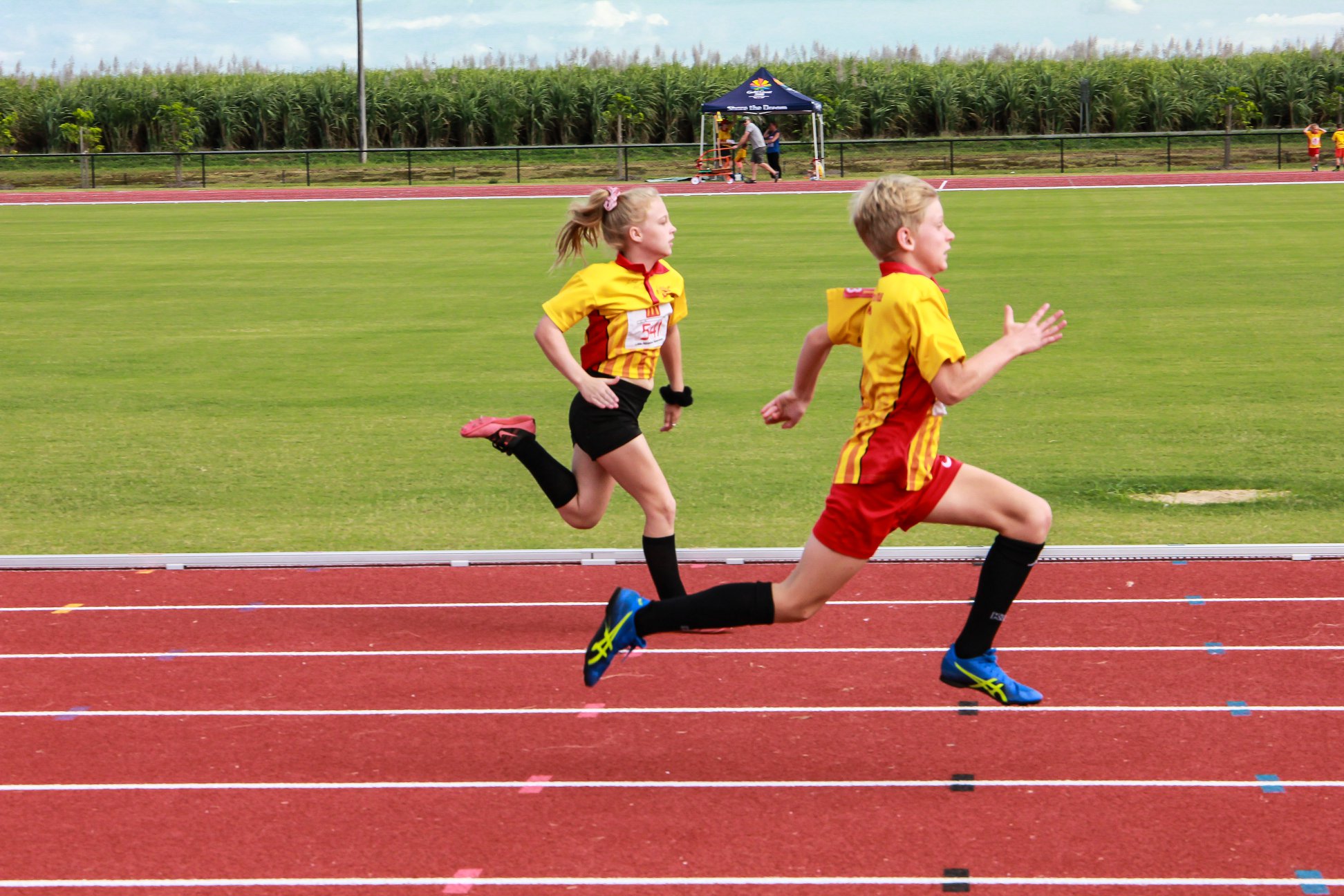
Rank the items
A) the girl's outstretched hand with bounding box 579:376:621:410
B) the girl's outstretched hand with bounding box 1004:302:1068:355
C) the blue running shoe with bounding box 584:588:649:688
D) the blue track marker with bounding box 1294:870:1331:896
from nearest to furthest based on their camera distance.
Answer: the blue track marker with bounding box 1294:870:1331:896 → the girl's outstretched hand with bounding box 1004:302:1068:355 → the blue running shoe with bounding box 584:588:649:688 → the girl's outstretched hand with bounding box 579:376:621:410

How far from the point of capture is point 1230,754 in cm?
474

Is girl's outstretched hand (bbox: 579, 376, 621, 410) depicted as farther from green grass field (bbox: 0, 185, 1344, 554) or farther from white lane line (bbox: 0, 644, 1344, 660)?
green grass field (bbox: 0, 185, 1344, 554)

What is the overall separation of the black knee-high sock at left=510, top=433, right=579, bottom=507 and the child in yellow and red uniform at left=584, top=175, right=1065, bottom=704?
51.0 inches

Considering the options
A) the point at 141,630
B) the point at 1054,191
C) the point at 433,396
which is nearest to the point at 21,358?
the point at 433,396

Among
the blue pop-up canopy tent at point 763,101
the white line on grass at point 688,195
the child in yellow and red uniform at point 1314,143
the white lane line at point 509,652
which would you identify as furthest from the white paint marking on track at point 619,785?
the child in yellow and red uniform at point 1314,143

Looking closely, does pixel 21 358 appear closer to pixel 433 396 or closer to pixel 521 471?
pixel 433 396

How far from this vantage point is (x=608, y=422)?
19.2 ft

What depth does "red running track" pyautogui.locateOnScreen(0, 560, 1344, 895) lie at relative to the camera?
4.12 meters

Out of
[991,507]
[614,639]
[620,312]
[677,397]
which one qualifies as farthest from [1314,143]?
[614,639]

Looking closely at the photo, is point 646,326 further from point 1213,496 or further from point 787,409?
point 1213,496

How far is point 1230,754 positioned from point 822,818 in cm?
137

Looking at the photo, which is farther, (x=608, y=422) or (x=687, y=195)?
(x=687, y=195)

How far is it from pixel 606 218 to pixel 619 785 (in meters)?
2.32

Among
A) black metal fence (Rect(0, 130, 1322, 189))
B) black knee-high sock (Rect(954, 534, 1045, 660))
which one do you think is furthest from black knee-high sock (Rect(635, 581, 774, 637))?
black metal fence (Rect(0, 130, 1322, 189))
